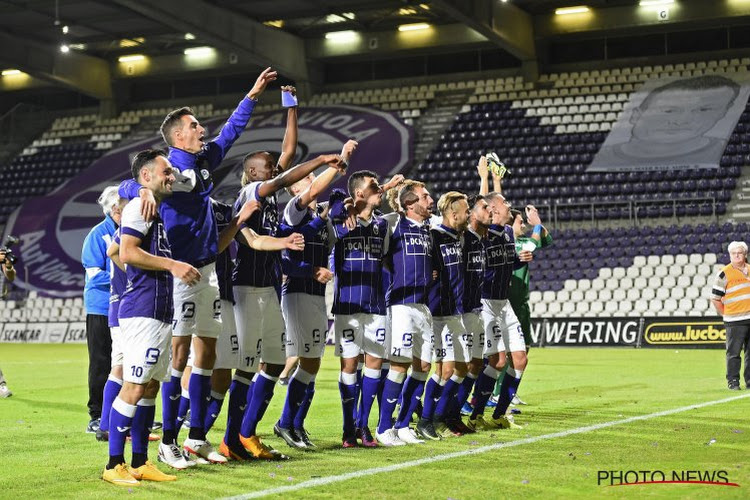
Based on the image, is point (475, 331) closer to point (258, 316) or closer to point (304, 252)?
point (304, 252)

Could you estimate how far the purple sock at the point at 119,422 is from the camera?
6.63m

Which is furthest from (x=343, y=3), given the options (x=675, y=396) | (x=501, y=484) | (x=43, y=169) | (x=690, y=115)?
(x=501, y=484)

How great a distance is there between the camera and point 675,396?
12.6 m

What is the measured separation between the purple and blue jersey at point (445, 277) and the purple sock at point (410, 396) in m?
0.60

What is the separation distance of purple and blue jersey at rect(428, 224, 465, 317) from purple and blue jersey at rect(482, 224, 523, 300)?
0.96 metres

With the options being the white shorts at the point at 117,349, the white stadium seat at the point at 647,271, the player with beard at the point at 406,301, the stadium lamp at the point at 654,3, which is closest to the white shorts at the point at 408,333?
the player with beard at the point at 406,301

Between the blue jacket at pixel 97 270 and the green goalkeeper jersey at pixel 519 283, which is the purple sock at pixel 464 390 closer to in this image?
the green goalkeeper jersey at pixel 519 283

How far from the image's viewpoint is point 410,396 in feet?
29.9

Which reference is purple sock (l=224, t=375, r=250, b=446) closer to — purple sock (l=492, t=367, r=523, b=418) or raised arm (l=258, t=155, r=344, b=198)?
raised arm (l=258, t=155, r=344, b=198)

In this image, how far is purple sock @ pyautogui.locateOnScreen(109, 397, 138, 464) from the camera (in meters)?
6.63

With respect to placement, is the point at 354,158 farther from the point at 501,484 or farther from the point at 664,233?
the point at 501,484

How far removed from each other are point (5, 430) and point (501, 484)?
5.45m

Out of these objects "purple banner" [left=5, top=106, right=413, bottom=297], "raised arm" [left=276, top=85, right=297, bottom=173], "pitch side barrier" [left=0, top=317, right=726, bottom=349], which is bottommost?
"pitch side barrier" [left=0, top=317, right=726, bottom=349]

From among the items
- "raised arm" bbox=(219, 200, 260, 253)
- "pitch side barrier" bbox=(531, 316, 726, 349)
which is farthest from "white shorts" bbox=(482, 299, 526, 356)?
"pitch side barrier" bbox=(531, 316, 726, 349)
